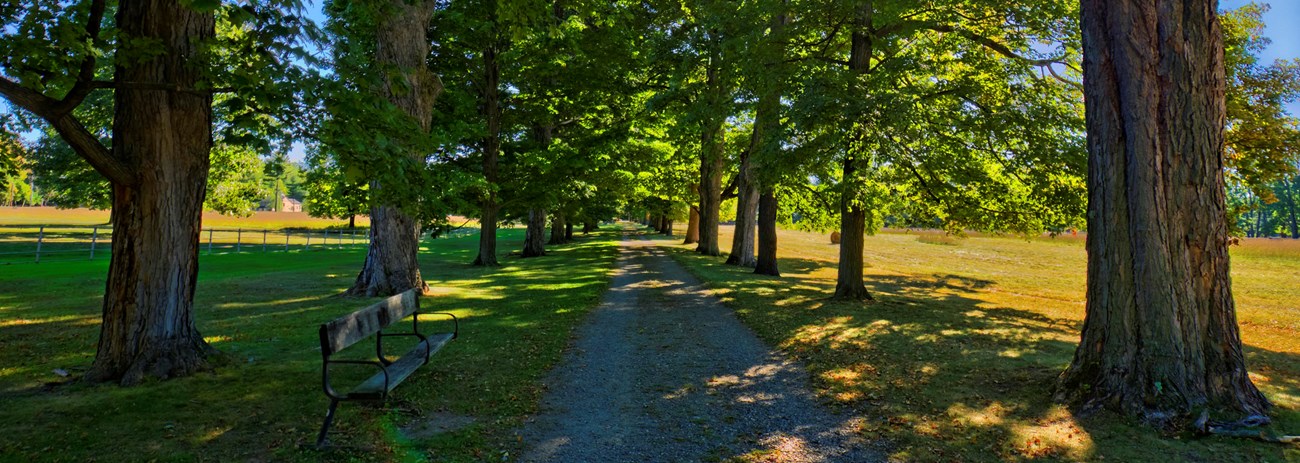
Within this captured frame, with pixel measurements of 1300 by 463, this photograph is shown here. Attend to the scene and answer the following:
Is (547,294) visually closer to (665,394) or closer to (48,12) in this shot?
(665,394)

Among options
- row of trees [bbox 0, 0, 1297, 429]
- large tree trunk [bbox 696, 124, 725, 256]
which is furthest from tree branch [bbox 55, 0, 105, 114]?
large tree trunk [bbox 696, 124, 725, 256]

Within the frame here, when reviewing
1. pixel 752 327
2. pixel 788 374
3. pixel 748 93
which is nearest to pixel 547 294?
pixel 752 327

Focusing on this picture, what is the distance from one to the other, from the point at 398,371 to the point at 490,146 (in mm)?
16809

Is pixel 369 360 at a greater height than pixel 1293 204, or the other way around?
pixel 1293 204

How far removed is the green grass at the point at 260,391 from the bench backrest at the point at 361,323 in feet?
2.02

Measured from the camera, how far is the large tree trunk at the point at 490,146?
20.7 m

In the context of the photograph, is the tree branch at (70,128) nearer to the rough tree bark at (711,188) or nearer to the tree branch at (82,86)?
the tree branch at (82,86)

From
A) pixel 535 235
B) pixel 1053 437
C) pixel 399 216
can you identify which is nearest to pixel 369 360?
pixel 1053 437

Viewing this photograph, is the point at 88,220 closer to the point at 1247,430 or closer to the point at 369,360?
the point at 369,360

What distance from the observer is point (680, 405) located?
553 centimetres

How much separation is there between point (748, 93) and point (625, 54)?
680 centimetres

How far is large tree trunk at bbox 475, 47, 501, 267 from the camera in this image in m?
20.7

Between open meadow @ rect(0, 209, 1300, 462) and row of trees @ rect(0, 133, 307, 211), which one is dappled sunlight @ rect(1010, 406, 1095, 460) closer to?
open meadow @ rect(0, 209, 1300, 462)

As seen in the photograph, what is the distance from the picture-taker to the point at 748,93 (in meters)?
13.7
